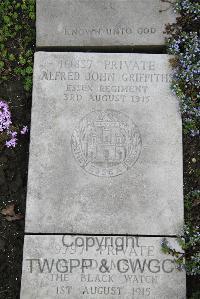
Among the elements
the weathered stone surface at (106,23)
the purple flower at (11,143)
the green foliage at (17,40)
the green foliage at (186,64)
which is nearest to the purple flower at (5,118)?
the purple flower at (11,143)

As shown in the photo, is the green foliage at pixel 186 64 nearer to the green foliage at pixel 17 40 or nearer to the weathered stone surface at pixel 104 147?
the weathered stone surface at pixel 104 147

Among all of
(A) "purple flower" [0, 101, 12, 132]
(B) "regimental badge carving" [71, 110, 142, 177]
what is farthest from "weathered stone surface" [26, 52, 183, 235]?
(A) "purple flower" [0, 101, 12, 132]

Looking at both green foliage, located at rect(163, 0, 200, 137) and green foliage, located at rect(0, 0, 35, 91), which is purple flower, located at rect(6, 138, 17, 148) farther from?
green foliage, located at rect(163, 0, 200, 137)

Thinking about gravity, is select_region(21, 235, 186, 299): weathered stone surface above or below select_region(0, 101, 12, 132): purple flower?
below

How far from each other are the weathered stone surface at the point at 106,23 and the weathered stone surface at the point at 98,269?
6.29ft

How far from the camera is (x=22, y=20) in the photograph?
5.11 meters

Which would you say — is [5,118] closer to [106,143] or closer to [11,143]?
[11,143]

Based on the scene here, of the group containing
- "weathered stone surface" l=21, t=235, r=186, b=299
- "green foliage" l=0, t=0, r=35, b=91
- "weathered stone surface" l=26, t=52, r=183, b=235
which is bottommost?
"weathered stone surface" l=21, t=235, r=186, b=299

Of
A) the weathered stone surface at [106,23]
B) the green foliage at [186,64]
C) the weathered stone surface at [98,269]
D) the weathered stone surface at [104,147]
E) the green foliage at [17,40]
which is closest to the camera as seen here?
the weathered stone surface at [98,269]

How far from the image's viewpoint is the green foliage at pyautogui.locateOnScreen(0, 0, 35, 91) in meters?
4.96

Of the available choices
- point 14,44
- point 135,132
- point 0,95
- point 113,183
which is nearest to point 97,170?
point 113,183

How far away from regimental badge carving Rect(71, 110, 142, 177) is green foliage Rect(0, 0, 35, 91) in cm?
85

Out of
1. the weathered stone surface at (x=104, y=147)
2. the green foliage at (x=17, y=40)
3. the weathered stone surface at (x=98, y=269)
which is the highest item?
the green foliage at (x=17, y=40)

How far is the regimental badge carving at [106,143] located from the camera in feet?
14.6
